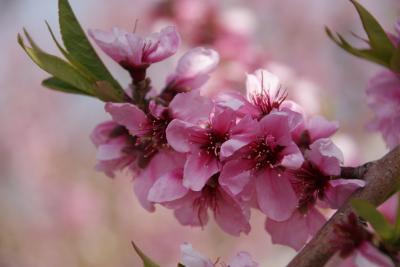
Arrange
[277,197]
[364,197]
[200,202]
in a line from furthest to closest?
[200,202], [277,197], [364,197]

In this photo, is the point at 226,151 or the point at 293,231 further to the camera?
the point at 293,231

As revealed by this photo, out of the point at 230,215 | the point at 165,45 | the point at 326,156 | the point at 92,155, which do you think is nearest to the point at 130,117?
the point at 165,45

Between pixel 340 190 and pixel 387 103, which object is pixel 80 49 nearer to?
pixel 340 190

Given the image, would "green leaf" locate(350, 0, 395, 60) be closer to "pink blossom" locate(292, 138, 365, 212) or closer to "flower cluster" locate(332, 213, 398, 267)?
"pink blossom" locate(292, 138, 365, 212)

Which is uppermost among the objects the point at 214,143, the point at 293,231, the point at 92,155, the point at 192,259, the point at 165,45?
the point at 165,45

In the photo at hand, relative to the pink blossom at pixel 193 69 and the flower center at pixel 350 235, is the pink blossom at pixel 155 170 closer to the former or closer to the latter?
the pink blossom at pixel 193 69

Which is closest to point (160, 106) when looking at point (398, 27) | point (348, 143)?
point (398, 27)

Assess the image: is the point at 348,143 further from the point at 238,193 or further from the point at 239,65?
the point at 238,193
